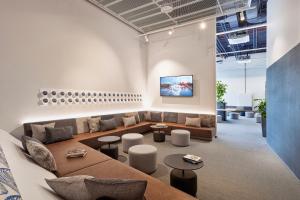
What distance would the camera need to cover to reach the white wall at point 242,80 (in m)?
11.7

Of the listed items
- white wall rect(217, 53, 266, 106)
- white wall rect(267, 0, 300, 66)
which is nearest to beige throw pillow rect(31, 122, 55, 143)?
white wall rect(267, 0, 300, 66)

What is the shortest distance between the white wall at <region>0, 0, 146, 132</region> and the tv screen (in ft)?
5.83

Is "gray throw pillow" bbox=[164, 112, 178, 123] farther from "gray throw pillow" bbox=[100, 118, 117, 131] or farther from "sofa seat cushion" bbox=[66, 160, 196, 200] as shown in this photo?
"sofa seat cushion" bbox=[66, 160, 196, 200]

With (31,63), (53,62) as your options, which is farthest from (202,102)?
(31,63)

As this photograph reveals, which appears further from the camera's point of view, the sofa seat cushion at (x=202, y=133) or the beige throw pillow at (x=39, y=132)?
the sofa seat cushion at (x=202, y=133)

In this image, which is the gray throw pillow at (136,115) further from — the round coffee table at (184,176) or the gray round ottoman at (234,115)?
the gray round ottoman at (234,115)

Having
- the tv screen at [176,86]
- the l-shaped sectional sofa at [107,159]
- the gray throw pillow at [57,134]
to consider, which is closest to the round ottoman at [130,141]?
the l-shaped sectional sofa at [107,159]

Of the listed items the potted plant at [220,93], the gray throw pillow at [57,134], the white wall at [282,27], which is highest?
the white wall at [282,27]

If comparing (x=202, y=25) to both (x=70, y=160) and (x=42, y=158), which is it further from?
(x=42, y=158)

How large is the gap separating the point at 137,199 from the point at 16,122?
12.4 ft

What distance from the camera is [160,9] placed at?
211 inches

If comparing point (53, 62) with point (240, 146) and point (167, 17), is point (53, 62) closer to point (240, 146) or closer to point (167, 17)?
point (167, 17)

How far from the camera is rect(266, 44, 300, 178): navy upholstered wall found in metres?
2.99

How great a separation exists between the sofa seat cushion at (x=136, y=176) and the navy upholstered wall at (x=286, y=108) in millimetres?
2682
